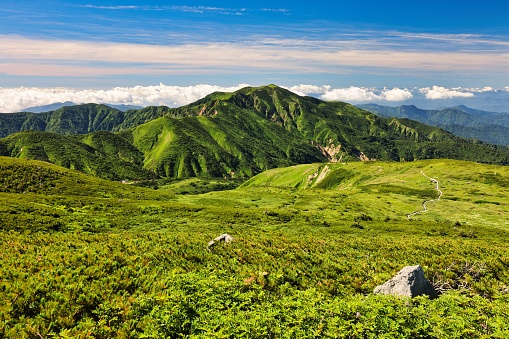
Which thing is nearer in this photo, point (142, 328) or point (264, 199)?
point (142, 328)

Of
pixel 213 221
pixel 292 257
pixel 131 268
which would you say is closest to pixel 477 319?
pixel 292 257

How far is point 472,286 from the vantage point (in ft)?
86.3

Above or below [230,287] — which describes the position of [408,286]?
below

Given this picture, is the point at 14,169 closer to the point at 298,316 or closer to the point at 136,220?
the point at 136,220

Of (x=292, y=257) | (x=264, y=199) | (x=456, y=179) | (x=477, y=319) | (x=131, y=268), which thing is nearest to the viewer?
(x=477, y=319)

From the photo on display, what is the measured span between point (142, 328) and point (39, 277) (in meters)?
9.00

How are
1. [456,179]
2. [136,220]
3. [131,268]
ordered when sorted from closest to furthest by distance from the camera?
[131,268]
[136,220]
[456,179]

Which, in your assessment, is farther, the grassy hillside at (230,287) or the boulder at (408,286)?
the boulder at (408,286)

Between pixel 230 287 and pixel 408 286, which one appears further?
pixel 408 286

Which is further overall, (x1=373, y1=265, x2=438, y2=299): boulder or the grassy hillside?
(x1=373, y1=265, x2=438, y2=299): boulder

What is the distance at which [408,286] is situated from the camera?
2219cm

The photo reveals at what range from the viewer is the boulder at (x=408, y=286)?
2209 cm

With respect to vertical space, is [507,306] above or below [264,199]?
above

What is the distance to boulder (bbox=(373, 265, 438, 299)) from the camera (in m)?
22.1
